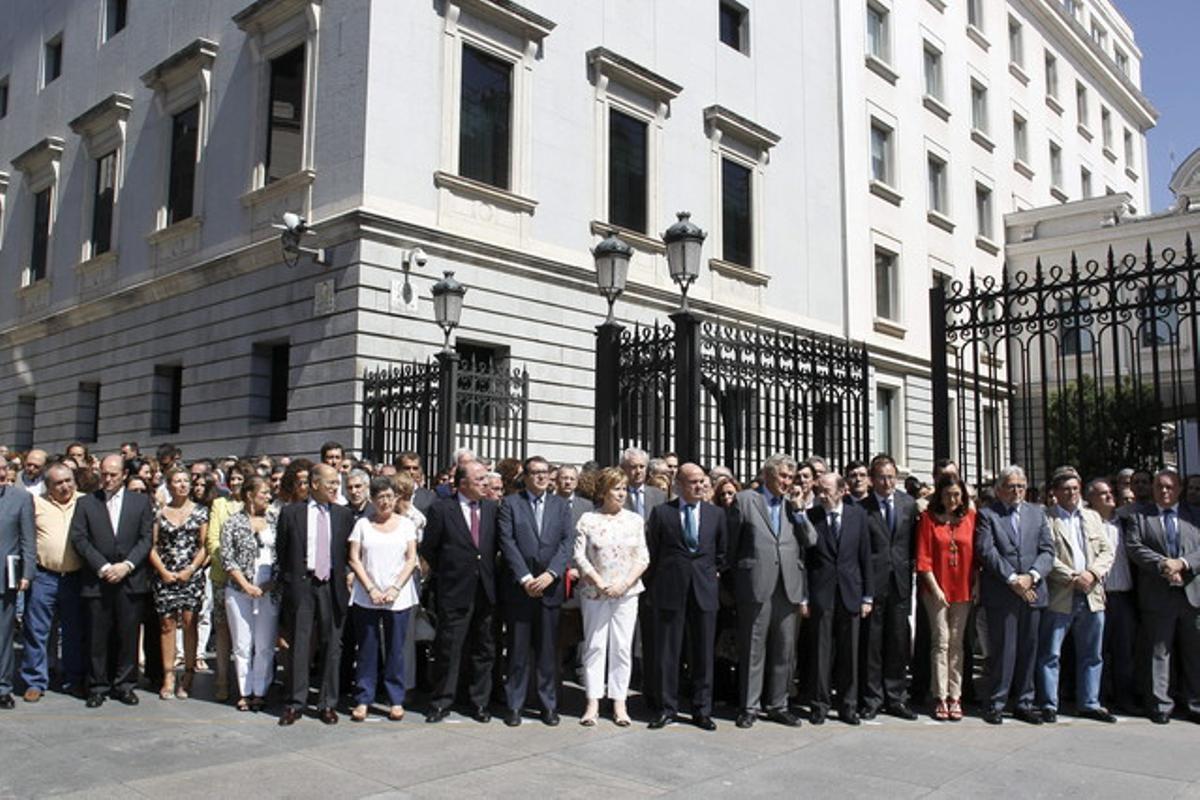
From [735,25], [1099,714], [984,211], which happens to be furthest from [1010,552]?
[984,211]

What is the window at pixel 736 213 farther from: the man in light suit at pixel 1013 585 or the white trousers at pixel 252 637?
the white trousers at pixel 252 637

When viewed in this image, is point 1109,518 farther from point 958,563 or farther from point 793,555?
point 793,555

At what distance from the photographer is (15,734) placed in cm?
698

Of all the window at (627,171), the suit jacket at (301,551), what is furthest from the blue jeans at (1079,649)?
the window at (627,171)

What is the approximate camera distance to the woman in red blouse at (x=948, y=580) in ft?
26.6

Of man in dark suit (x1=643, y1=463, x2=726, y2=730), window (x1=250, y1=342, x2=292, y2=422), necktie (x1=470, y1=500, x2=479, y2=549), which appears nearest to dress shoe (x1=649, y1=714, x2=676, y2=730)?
man in dark suit (x1=643, y1=463, x2=726, y2=730)

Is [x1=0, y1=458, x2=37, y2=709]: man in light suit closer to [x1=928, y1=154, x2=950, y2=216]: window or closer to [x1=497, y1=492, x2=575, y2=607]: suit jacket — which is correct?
[x1=497, y1=492, x2=575, y2=607]: suit jacket

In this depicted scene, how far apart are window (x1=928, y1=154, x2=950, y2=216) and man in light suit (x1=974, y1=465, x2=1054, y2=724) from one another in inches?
1003

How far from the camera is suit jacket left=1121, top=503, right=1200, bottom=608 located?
8.09 metres

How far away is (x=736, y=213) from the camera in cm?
2397

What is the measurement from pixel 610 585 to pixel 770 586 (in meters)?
1.25

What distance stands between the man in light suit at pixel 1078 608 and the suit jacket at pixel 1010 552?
0.12 metres

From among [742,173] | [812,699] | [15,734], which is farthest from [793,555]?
[742,173]

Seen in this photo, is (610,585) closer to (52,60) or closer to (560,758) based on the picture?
(560,758)
